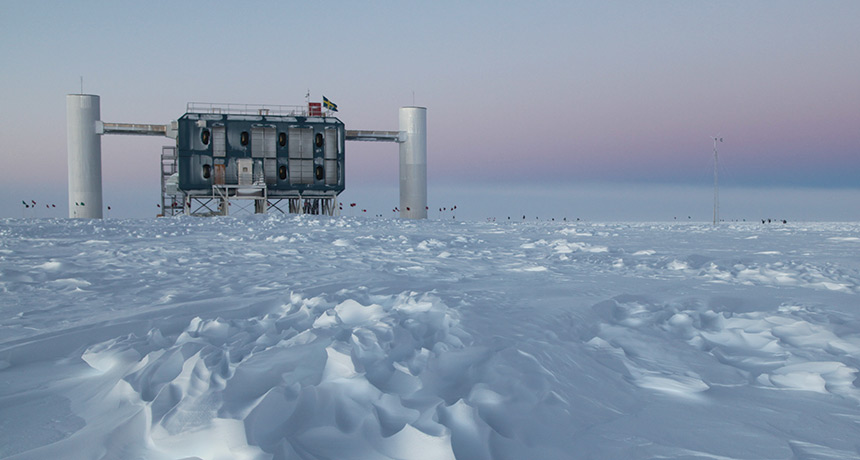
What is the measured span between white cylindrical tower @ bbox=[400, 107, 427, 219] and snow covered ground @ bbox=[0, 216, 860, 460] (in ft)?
108

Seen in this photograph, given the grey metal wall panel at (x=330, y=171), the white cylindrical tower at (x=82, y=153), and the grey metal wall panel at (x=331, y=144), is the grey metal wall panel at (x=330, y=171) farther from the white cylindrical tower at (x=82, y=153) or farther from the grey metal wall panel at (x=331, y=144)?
the white cylindrical tower at (x=82, y=153)

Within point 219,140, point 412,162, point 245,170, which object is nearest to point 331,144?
point 245,170

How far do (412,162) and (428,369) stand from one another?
36.8 m

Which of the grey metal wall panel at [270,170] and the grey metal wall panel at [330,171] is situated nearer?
the grey metal wall panel at [270,170]

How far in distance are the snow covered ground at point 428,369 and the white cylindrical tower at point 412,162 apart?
108ft

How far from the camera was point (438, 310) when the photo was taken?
445 cm

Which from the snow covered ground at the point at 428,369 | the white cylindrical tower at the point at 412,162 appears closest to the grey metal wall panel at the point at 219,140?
the white cylindrical tower at the point at 412,162

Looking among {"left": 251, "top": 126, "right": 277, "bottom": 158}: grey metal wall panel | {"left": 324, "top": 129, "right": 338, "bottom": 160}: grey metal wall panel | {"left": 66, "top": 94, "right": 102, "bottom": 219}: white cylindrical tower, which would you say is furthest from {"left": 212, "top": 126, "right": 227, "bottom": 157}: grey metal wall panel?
{"left": 66, "top": 94, "right": 102, "bottom": 219}: white cylindrical tower

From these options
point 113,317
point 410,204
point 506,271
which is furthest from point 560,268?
point 410,204

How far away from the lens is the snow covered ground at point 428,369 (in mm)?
2314

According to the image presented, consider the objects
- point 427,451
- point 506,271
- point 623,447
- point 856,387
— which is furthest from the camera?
point 506,271

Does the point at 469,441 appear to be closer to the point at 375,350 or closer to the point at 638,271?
the point at 375,350

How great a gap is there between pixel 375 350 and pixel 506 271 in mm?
4723

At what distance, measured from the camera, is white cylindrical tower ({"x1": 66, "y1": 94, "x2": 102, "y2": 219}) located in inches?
1390
